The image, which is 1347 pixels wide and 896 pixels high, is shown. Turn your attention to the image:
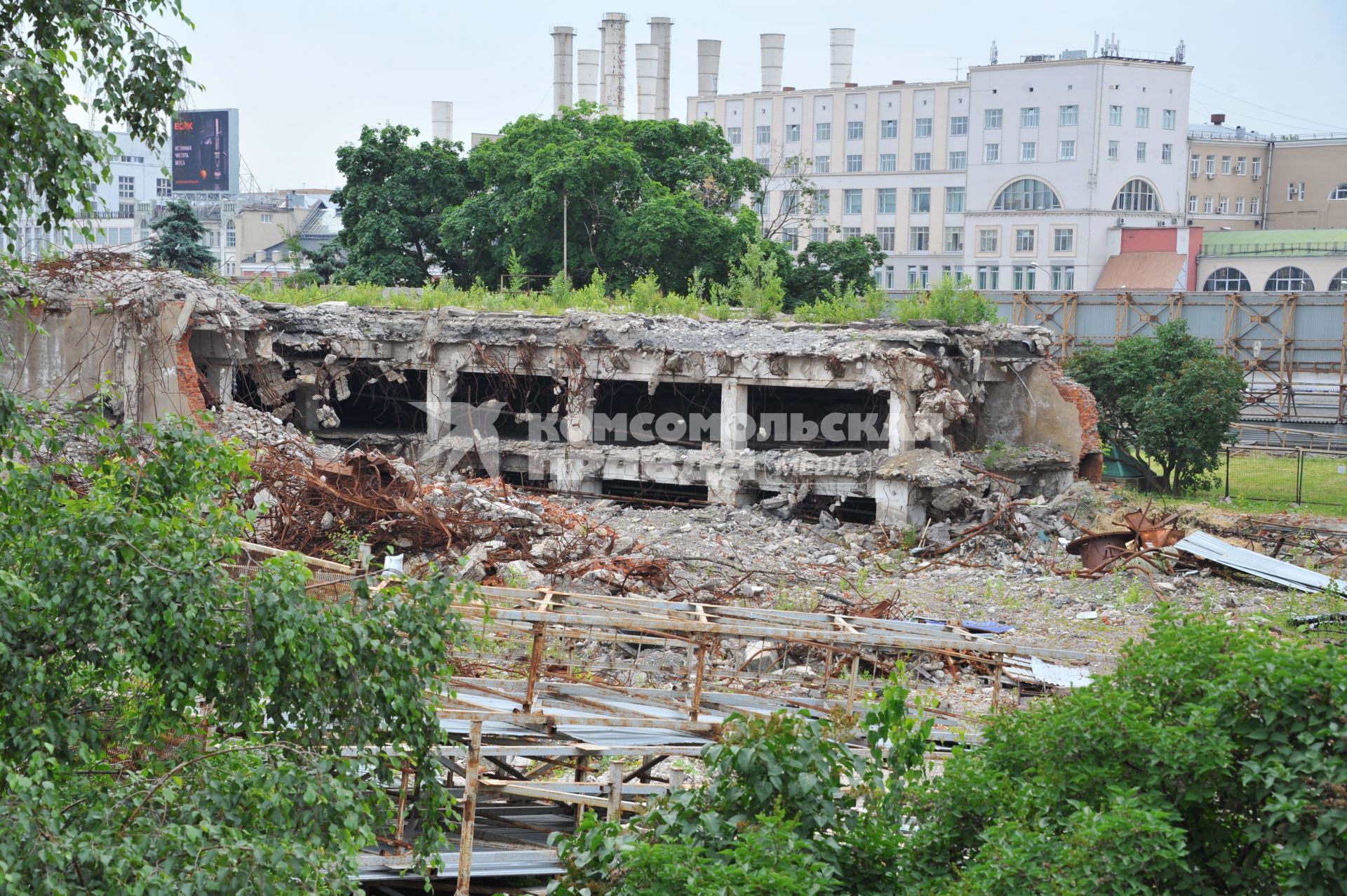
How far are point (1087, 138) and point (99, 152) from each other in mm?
46178

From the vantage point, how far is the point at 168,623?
4980 mm

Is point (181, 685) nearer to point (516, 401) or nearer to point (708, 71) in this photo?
point (516, 401)

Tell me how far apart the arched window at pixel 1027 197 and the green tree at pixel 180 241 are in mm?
31147

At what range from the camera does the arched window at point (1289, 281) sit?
142 feet

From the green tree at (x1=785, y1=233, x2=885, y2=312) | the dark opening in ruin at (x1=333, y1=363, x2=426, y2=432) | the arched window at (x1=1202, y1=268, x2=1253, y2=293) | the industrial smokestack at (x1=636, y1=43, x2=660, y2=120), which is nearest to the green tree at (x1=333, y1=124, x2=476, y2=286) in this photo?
the dark opening in ruin at (x1=333, y1=363, x2=426, y2=432)

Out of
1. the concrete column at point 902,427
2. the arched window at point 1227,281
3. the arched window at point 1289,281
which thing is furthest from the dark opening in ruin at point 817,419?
the arched window at point 1289,281

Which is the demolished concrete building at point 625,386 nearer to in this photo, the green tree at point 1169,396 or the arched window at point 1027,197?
the green tree at point 1169,396

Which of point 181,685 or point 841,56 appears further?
point 841,56

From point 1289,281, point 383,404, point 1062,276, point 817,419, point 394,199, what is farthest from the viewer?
point 1062,276

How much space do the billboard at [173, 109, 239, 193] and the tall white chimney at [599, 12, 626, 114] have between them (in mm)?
21529

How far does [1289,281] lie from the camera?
43.5 metres

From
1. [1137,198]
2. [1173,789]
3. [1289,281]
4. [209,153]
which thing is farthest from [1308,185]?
[1173,789]

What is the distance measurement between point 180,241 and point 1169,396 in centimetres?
2157

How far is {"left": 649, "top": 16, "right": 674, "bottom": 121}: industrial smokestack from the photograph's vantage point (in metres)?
52.0
